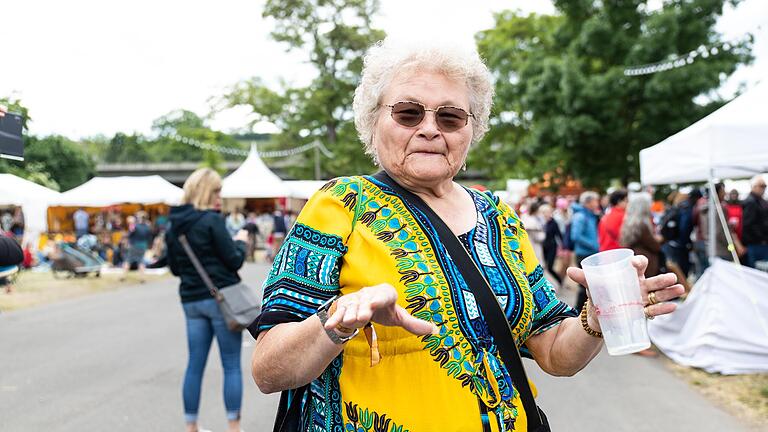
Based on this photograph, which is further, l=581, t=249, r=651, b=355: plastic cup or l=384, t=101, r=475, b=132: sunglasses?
l=384, t=101, r=475, b=132: sunglasses

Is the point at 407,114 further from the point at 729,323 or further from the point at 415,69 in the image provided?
the point at 729,323

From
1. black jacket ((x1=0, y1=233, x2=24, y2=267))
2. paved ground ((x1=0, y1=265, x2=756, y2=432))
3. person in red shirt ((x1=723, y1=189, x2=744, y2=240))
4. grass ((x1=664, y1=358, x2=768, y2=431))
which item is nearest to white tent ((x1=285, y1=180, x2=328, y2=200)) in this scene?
paved ground ((x1=0, y1=265, x2=756, y2=432))

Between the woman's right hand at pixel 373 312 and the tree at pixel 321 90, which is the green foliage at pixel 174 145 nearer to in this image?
the tree at pixel 321 90

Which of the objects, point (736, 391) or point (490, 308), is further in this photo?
point (736, 391)

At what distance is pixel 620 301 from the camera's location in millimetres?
1576

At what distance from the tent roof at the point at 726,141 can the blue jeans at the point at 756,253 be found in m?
2.77

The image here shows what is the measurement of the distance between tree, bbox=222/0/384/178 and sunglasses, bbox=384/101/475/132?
33596mm

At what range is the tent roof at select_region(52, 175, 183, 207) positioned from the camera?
668 inches

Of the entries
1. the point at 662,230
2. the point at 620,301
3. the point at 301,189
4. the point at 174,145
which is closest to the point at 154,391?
the point at 620,301

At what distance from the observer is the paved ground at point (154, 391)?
186 inches

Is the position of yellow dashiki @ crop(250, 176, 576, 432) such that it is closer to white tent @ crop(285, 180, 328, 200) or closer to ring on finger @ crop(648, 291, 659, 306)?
ring on finger @ crop(648, 291, 659, 306)

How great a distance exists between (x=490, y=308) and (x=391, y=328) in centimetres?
29

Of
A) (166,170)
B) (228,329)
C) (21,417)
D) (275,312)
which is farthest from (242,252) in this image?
(166,170)

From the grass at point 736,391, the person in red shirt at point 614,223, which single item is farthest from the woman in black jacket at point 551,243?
the grass at point 736,391
